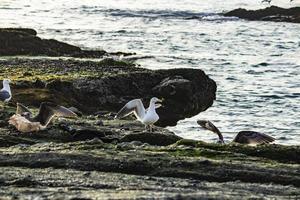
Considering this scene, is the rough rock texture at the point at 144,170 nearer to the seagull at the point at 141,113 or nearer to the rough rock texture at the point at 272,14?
the seagull at the point at 141,113

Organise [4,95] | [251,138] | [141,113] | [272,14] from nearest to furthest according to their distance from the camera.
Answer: [251,138] → [141,113] → [4,95] → [272,14]

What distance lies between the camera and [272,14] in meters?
120

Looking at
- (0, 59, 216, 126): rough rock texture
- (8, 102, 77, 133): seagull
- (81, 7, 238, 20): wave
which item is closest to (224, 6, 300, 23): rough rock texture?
(81, 7, 238, 20): wave

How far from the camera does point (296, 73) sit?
2196 inches

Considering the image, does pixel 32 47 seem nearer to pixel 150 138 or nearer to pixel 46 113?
pixel 46 113

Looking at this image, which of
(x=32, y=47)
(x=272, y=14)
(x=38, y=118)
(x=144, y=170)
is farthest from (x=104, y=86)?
(x=272, y=14)

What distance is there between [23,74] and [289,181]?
24.5 m

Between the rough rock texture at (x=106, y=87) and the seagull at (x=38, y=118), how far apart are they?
338 inches

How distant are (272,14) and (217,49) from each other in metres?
52.5

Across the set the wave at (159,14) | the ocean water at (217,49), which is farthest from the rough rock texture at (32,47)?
the wave at (159,14)

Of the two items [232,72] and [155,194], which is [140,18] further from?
[155,194]

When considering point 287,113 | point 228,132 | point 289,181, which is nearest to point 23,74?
point 228,132

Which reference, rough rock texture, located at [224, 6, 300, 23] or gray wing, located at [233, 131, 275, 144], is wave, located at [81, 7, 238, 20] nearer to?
rough rock texture, located at [224, 6, 300, 23]

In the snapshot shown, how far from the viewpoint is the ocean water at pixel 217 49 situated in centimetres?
3841
